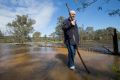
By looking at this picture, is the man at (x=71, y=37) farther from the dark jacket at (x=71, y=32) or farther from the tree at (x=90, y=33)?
the tree at (x=90, y=33)

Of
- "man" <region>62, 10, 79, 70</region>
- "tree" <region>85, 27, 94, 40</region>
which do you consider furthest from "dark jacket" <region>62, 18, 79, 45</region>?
"tree" <region>85, 27, 94, 40</region>

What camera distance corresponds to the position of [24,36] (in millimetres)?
69812

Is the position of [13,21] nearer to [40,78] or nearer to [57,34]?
[57,34]

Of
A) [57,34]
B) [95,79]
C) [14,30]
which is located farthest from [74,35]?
[57,34]

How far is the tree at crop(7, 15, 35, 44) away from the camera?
6725 centimetres

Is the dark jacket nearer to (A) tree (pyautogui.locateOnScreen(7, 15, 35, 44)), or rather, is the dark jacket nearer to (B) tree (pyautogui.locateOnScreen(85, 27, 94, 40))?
(A) tree (pyautogui.locateOnScreen(7, 15, 35, 44))

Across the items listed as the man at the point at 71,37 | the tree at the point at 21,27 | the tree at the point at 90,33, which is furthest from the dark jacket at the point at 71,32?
the tree at the point at 90,33

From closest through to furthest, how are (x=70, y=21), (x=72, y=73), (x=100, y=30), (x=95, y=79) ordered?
(x=95, y=79) < (x=72, y=73) < (x=70, y=21) < (x=100, y=30)

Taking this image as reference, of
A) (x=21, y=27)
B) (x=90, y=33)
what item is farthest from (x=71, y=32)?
(x=90, y=33)

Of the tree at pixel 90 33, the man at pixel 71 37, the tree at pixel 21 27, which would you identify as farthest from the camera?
the tree at pixel 90 33

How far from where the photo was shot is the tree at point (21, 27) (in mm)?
67250

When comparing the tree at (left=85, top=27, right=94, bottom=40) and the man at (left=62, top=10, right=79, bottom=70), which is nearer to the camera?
the man at (left=62, top=10, right=79, bottom=70)

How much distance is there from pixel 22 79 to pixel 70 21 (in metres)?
3.06

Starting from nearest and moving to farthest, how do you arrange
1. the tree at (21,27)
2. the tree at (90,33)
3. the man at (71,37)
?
the man at (71,37) < the tree at (21,27) < the tree at (90,33)
